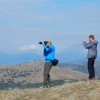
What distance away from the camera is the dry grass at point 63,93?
12.3m

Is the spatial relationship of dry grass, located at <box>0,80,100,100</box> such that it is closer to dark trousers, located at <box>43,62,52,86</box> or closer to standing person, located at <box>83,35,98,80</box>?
dark trousers, located at <box>43,62,52,86</box>

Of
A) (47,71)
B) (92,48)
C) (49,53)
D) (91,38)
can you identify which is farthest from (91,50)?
(47,71)

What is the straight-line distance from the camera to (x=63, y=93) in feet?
43.0

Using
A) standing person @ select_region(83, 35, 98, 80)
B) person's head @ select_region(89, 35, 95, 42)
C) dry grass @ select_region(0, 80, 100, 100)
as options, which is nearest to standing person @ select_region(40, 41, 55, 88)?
dry grass @ select_region(0, 80, 100, 100)

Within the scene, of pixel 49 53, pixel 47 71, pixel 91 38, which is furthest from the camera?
pixel 47 71

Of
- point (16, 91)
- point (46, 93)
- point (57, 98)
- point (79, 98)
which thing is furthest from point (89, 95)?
point (16, 91)

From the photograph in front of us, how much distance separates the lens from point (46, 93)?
13.5m

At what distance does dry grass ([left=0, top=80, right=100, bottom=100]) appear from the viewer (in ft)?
40.4

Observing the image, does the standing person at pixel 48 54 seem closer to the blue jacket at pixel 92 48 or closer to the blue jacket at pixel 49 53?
the blue jacket at pixel 49 53

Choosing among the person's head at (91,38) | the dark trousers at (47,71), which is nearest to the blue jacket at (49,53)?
the dark trousers at (47,71)

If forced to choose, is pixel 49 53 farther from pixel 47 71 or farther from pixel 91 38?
pixel 91 38

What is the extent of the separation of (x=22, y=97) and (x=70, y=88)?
2.29 metres

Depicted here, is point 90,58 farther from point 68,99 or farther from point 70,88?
point 68,99

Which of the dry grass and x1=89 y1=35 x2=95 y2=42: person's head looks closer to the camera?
the dry grass
